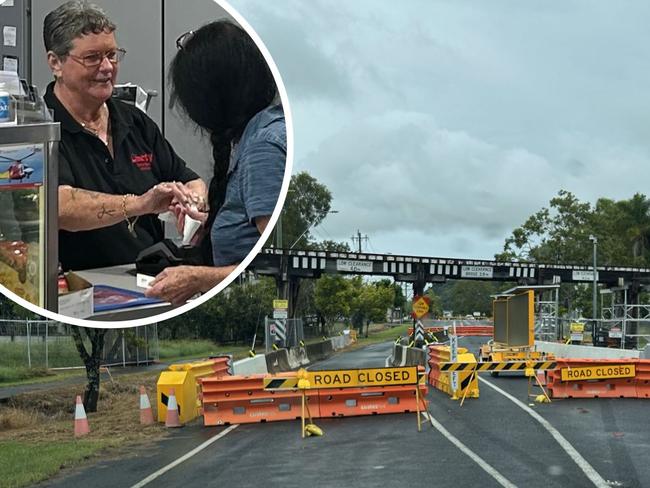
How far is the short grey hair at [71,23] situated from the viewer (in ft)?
8.19

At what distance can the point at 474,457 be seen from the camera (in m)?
11.4

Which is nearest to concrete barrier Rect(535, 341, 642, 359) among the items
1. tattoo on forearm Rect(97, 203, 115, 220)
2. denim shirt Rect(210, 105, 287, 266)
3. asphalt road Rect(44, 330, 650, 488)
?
asphalt road Rect(44, 330, 650, 488)

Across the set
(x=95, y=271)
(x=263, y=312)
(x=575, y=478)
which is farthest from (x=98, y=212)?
(x=263, y=312)

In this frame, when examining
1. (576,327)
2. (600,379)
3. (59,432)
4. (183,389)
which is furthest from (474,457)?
(576,327)

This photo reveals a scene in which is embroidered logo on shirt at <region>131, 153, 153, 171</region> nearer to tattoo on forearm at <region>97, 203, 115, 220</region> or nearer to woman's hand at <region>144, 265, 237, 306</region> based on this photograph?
tattoo on forearm at <region>97, 203, 115, 220</region>

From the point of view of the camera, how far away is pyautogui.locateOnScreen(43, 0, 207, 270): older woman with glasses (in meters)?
2.51

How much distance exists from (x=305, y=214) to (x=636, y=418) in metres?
54.3

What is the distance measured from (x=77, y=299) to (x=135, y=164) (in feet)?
1.40

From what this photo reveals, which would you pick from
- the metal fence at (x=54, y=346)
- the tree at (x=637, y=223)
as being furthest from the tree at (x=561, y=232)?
the metal fence at (x=54, y=346)

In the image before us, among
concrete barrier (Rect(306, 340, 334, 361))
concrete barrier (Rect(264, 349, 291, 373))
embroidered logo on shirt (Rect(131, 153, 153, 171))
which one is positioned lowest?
concrete barrier (Rect(306, 340, 334, 361))

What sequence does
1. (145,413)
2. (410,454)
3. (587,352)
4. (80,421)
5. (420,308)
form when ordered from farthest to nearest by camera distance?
(420,308), (587,352), (145,413), (80,421), (410,454)

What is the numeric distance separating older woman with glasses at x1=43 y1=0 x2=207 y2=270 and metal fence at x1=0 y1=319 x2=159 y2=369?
30350 millimetres

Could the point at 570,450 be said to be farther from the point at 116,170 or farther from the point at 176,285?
the point at 116,170

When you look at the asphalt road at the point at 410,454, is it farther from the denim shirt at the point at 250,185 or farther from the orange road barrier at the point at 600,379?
the denim shirt at the point at 250,185
